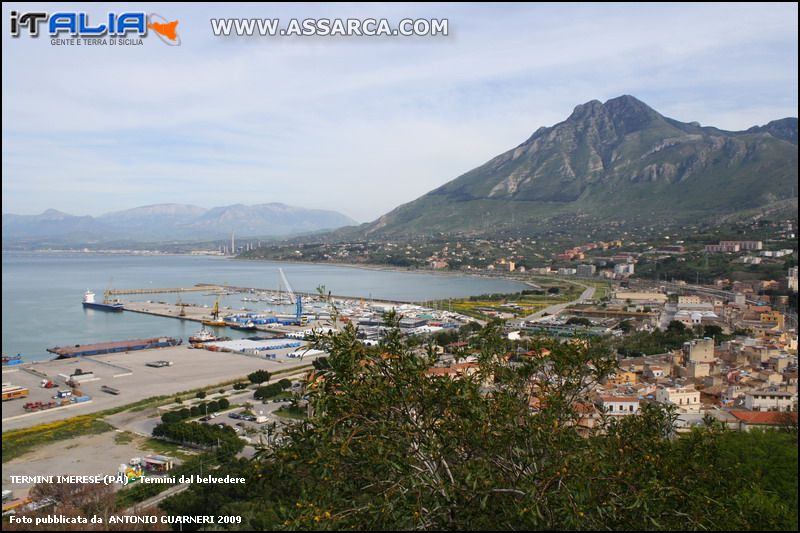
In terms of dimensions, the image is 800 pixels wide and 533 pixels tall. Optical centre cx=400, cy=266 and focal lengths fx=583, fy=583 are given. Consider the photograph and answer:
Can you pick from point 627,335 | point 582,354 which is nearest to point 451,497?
point 582,354

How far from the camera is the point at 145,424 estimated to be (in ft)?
26.3

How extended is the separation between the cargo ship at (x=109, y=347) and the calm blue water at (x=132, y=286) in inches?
20.2

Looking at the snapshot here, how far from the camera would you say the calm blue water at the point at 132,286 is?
1825 centimetres

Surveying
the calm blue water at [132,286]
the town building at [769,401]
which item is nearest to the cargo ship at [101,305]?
the calm blue water at [132,286]

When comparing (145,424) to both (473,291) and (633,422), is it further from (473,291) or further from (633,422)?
(473,291)

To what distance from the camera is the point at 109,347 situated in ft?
49.0

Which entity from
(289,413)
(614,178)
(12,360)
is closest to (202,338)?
(12,360)

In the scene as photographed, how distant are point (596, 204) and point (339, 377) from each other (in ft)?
198

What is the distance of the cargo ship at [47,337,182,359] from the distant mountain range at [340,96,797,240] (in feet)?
129

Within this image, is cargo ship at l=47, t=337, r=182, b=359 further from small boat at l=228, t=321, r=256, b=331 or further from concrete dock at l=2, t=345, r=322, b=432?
small boat at l=228, t=321, r=256, b=331

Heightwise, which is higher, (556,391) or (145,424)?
(556,391)

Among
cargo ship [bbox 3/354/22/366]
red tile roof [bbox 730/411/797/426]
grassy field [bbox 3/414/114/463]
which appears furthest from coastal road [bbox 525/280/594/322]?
cargo ship [bbox 3/354/22/366]

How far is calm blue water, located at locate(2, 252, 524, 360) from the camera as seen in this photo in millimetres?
18250

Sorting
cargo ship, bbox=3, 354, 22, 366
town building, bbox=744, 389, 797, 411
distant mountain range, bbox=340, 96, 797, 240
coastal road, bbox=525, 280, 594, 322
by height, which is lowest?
cargo ship, bbox=3, 354, 22, 366
